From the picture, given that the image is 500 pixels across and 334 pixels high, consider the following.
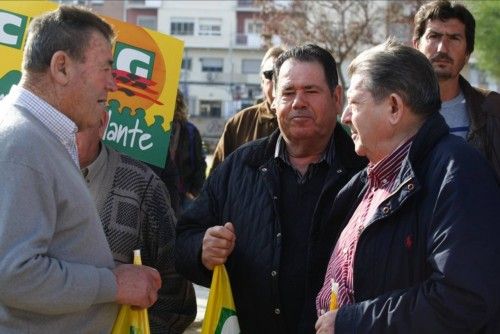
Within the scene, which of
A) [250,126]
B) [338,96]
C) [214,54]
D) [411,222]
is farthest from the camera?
[214,54]

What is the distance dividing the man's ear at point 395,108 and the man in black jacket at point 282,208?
0.71 metres

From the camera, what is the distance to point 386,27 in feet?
109

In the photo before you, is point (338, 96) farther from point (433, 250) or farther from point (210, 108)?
point (210, 108)

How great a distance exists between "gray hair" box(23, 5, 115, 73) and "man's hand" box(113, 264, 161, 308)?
79cm

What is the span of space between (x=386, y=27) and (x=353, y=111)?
31084mm

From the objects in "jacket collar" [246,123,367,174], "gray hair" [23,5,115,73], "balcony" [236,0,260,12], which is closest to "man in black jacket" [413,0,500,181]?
"jacket collar" [246,123,367,174]

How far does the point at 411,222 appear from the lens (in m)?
2.71

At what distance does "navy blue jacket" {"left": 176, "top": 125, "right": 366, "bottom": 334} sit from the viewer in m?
3.53

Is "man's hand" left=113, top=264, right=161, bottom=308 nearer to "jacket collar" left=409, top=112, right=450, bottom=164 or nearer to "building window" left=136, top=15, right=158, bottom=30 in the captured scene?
"jacket collar" left=409, top=112, right=450, bottom=164

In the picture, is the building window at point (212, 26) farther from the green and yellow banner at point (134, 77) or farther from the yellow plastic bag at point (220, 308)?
the yellow plastic bag at point (220, 308)

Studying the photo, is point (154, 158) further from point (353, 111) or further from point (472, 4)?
point (472, 4)

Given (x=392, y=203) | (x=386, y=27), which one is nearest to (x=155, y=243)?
(x=392, y=203)

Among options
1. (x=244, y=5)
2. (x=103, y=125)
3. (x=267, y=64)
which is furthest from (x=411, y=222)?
(x=244, y=5)

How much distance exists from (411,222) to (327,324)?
0.43 metres
